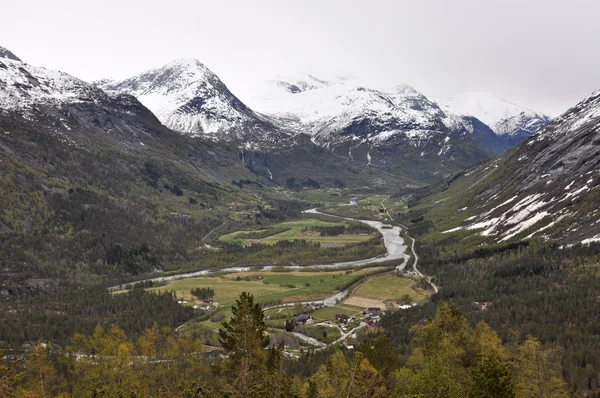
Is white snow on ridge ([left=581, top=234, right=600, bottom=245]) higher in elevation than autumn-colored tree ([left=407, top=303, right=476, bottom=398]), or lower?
higher

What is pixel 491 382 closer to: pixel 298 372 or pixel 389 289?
pixel 298 372

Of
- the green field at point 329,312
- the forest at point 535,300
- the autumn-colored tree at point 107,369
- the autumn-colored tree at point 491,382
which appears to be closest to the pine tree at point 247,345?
the autumn-colored tree at point 107,369

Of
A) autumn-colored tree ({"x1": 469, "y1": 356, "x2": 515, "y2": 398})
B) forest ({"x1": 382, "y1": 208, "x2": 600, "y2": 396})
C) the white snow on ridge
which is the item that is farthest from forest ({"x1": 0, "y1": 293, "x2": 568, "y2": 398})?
the white snow on ridge

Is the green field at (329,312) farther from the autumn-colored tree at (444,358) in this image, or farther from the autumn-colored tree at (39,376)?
the autumn-colored tree at (39,376)

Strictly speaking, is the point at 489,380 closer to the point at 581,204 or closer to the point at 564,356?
the point at 564,356

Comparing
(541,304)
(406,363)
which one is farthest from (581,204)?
(406,363)

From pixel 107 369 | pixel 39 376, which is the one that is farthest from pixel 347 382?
pixel 39 376

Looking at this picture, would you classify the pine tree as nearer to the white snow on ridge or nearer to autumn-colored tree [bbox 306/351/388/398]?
autumn-colored tree [bbox 306/351/388/398]

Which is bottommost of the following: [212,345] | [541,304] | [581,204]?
[212,345]
